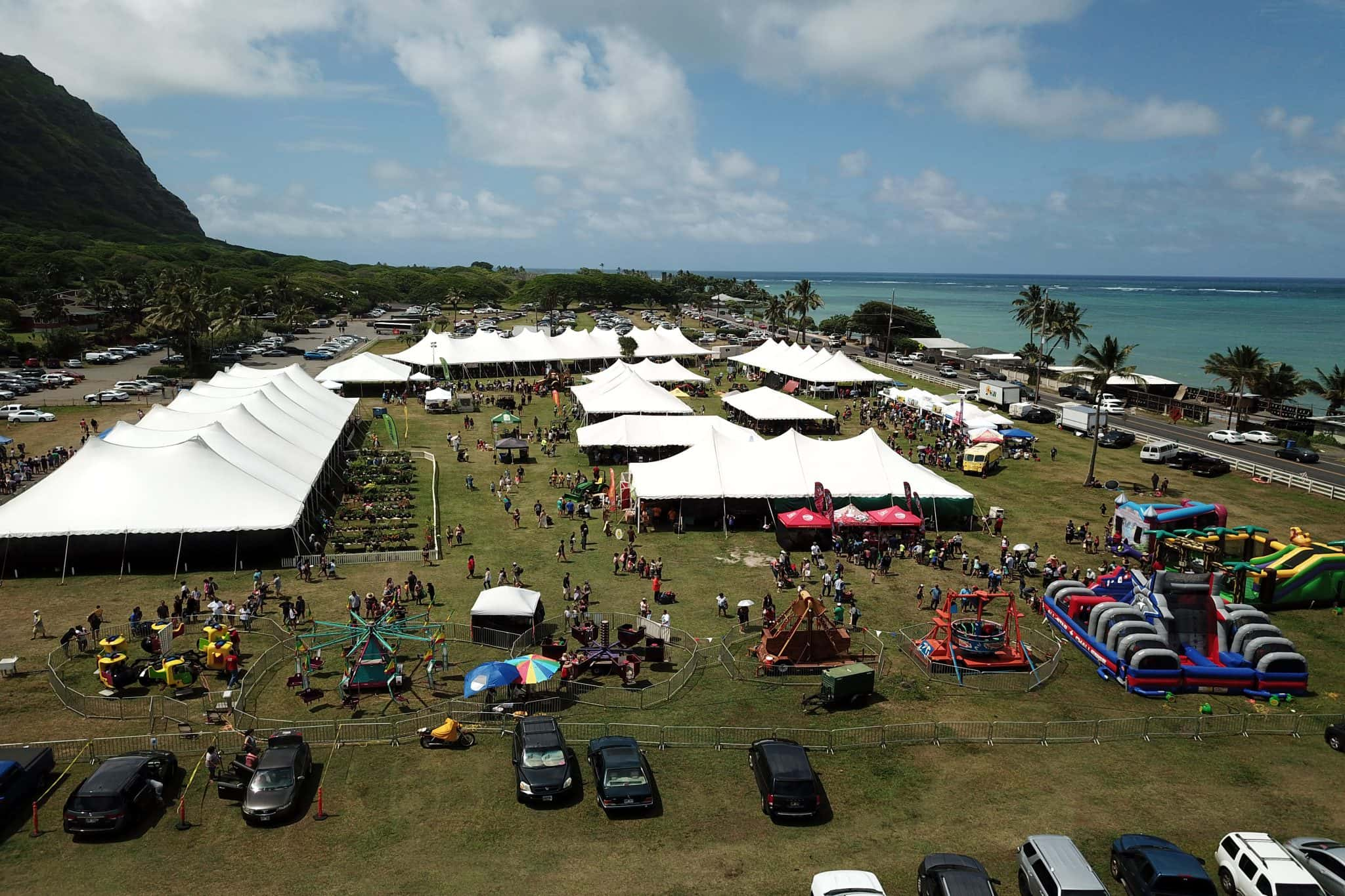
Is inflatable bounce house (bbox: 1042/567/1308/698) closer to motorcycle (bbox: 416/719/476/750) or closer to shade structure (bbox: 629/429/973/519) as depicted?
shade structure (bbox: 629/429/973/519)

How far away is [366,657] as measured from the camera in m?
19.9

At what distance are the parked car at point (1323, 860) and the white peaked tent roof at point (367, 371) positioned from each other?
190ft

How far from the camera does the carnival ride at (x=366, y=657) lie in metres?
19.4

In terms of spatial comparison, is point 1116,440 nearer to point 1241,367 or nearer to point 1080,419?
point 1080,419

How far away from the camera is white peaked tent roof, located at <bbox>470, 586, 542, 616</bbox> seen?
2202 cm

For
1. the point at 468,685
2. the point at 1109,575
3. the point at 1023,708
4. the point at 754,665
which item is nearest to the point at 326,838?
the point at 468,685

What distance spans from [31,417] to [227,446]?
28.0 metres

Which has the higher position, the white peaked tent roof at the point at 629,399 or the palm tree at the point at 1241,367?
the palm tree at the point at 1241,367

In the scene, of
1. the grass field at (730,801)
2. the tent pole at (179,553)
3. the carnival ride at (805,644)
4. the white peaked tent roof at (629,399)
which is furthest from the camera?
the white peaked tent roof at (629,399)

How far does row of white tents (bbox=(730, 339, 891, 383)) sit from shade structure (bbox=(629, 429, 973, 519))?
1178 inches

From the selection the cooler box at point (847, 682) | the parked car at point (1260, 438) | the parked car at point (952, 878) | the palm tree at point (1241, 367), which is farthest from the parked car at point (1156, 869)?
the palm tree at point (1241, 367)

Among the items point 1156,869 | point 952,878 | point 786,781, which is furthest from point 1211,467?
point 952,878

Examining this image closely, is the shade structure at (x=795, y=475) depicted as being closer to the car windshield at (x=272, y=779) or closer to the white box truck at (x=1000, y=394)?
the car windshield at (x=272, y=779)

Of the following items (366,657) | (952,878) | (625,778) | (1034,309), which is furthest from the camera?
(1034,309)
